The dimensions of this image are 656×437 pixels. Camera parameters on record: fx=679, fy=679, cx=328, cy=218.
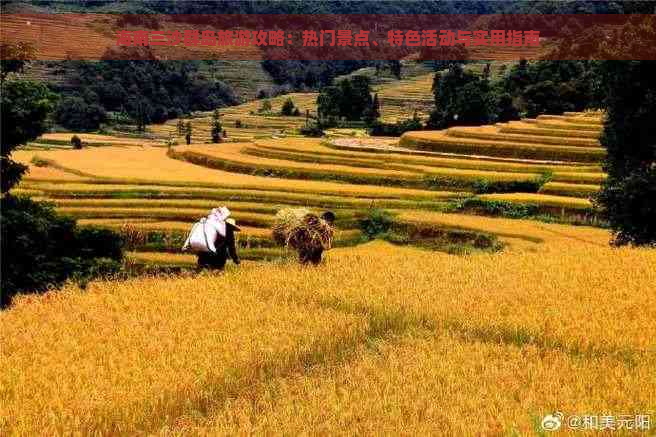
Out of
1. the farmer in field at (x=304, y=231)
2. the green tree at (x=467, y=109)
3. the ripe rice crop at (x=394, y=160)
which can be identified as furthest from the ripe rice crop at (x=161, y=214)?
the green tree at (x=467, y=109)

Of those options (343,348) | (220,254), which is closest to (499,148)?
(220,254)

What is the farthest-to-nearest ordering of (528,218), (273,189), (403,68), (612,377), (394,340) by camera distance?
(403,68), (273,189), (528,218), (394,340), (612,377)

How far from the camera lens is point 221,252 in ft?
39.1

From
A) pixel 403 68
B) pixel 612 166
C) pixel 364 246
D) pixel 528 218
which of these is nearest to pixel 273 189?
pixel 364 246

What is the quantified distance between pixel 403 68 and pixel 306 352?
152747 millimetres

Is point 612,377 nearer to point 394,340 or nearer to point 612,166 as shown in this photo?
point 394,340

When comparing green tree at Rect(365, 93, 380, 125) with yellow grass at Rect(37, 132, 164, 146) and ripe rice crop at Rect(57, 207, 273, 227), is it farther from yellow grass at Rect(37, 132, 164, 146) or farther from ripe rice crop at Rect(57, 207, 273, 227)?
ripe rice crop at Rect(57, 207, 273, 227)

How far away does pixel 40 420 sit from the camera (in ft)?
17.8

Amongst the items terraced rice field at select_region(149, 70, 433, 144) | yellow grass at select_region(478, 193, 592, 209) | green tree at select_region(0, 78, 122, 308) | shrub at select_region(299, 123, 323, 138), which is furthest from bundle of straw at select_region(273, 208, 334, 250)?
terraced rice field at select_region(149, 70, 433, 144)

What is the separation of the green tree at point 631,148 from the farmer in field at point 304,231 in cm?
1087

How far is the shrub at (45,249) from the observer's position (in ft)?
64.3

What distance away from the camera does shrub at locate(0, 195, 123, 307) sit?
19.6 m

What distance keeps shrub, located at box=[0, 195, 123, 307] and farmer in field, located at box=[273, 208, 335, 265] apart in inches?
343

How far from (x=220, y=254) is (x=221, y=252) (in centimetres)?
5
